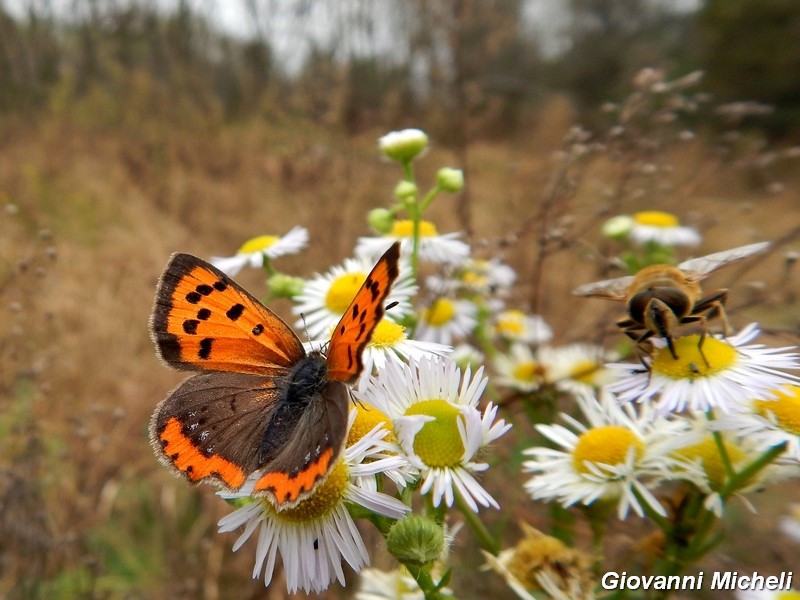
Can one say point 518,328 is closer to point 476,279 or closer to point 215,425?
point 476,279

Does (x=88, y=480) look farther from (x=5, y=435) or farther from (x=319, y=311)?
(x=319, y=311)

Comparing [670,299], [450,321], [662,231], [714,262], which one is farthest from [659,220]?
[670,299]

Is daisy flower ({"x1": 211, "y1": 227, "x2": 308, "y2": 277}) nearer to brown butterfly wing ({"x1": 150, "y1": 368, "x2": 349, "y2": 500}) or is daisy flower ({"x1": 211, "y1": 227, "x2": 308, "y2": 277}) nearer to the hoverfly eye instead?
brown butterfly wing ({"x1": 150, "y1": 368, "x2": 349, "y2": 500})

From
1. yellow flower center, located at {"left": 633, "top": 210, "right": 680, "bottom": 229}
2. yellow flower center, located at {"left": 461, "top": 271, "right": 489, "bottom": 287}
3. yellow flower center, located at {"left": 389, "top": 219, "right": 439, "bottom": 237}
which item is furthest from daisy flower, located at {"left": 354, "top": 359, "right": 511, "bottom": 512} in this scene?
yellow flower center, located at {"left": 633, "top": 210, "right": 680, "bottom": 229}

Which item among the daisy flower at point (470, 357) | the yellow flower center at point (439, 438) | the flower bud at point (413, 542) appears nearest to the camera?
the flower bud at point (413, 542)

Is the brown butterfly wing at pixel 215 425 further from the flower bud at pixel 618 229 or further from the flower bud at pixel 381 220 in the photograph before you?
the flower bud at pixel 618 229

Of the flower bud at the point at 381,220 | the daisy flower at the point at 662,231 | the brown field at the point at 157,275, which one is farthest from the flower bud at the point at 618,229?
the flower bud at the point at 381,220
